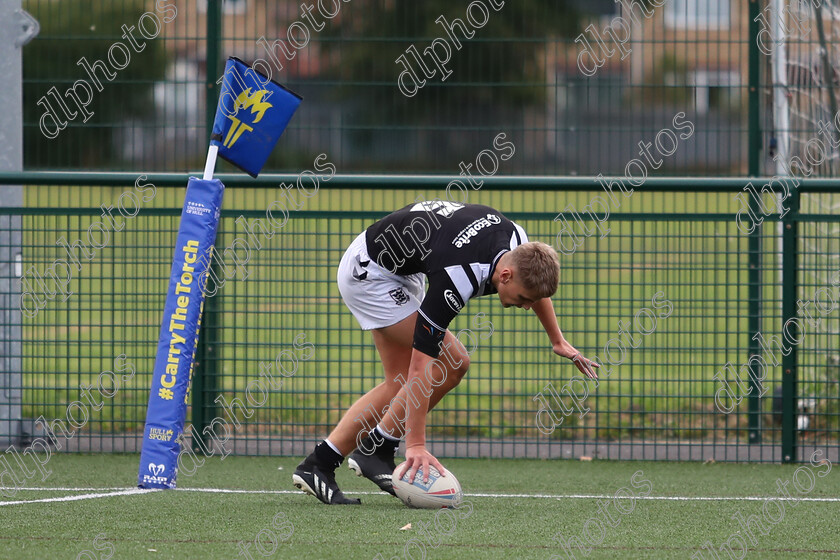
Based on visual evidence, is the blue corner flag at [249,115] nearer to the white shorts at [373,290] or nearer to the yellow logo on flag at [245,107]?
the yellow logo on flag at [245,107]

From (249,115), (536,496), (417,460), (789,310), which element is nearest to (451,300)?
(417,460)

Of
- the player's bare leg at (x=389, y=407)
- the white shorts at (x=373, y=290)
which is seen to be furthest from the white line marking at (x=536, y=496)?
the white shorts at (x=373, y=290)

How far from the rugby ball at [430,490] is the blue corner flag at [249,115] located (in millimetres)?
1869

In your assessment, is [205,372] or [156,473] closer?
[156,473]

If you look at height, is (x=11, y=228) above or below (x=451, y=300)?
above

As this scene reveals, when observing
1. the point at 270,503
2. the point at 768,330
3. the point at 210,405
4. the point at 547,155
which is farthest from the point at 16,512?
the point at 547,155

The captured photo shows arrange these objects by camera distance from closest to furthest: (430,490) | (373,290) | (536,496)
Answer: (430,490), (373,290), (536,496)

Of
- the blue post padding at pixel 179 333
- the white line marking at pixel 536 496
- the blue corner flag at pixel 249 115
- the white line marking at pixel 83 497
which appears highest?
the blue corner flag at pixel 249 115

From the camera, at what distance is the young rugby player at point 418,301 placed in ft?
15.9

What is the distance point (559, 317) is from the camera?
289 inches

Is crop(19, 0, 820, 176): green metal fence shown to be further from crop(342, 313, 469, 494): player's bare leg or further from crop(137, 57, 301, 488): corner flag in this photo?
crop(342, 313, 469, 494): player's bare leg

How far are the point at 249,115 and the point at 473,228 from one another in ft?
5.19

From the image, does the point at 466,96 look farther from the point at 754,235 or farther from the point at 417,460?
the point at 417,460

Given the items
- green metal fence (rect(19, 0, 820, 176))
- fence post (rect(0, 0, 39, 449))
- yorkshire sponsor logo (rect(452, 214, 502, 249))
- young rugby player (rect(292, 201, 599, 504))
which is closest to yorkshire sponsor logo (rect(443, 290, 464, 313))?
young rugby player (rect(292, 201, 599, 504))
